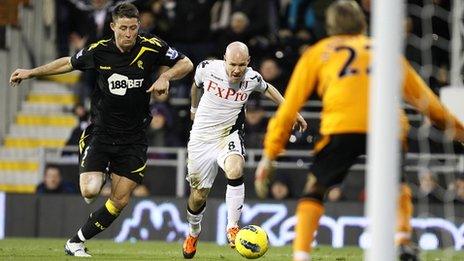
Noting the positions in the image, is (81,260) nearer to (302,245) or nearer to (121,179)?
(121,179)

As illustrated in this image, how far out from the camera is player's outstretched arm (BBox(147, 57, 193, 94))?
35.4ft

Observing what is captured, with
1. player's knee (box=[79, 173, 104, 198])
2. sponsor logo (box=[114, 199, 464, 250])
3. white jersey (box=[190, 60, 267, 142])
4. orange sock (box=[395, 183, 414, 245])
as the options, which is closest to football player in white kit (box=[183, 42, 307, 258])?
white jersey (box=[190, 60, 267, 142])

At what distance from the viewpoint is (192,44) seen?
1880 cm

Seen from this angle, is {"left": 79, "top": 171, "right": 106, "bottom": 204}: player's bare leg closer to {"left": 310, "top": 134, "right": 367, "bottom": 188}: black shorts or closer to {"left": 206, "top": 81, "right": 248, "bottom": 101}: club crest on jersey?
{"left": 206, "top": 81, "right": 248, "bottom": 101}: club crest on jersey

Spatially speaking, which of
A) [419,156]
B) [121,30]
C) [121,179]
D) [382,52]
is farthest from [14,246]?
[382,52]

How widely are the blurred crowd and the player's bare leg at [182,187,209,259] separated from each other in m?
4.96

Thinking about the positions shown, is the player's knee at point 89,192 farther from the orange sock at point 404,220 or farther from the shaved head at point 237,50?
the orange sock at point 404,220

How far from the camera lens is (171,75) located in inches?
453

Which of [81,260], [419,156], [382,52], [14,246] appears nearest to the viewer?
[382,52]

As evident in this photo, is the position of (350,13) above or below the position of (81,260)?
above

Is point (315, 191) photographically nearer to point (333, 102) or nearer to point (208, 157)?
point (333, 102)

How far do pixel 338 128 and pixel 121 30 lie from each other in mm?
3719

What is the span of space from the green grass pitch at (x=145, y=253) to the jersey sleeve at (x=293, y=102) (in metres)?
3.45

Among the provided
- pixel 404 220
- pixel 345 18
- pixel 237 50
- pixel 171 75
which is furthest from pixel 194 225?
pixel 345 18
